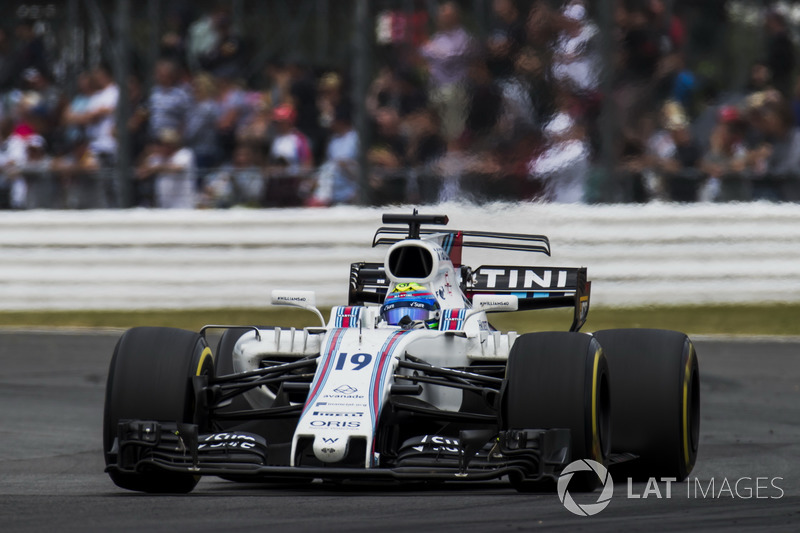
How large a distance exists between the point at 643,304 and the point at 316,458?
8312mm

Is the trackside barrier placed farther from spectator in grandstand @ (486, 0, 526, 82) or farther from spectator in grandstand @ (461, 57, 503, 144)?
spectator in grandstand @ (486, 0, 526, 82)

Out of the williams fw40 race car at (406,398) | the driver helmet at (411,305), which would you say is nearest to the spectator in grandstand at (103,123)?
the williams fw40 race car at (406,398)

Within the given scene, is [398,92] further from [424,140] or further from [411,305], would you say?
[411,305]

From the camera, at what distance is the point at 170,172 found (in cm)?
1544

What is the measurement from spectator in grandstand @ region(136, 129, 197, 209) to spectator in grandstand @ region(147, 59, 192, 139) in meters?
0.10

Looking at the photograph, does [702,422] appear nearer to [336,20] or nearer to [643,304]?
[643,304]

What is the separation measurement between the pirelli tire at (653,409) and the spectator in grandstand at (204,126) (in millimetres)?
9036

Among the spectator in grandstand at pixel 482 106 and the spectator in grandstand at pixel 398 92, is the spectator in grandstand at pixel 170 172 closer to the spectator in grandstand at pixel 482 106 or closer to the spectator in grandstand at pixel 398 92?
the spectator in grandstand at pixel 398 92

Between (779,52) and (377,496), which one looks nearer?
(377,496)

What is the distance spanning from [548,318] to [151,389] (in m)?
8.26

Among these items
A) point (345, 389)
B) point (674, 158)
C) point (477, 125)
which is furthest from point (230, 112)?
point (345, 389)

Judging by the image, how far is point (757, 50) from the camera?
49.4 ft

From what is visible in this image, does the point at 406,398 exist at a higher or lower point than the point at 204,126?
lower

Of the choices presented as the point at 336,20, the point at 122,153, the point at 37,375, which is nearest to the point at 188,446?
the point at 37,375
